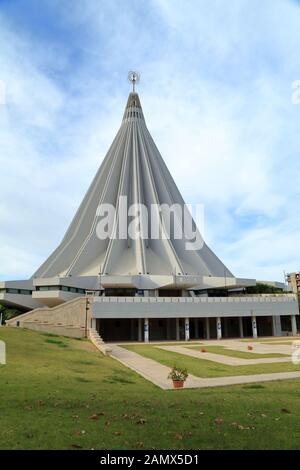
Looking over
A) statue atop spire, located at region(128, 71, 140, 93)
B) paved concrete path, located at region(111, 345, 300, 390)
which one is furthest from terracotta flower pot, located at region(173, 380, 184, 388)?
statue atop spire, located at region(128, 71, 140, 93)

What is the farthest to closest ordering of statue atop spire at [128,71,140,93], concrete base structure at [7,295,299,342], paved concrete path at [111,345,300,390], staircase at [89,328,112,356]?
statue atop spire at [128,71,140,93]
concrete base structure at [7,295,299,342]
staircase at [89,328,112,356]
paved concrete path at [111,345,300,390]

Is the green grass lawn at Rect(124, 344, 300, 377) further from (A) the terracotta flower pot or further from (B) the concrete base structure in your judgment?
(B) the concrete base structure

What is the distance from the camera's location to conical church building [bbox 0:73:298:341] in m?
47.3

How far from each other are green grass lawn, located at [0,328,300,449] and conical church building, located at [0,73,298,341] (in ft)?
94.3

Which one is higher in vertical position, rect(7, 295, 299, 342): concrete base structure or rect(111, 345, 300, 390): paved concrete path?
rect(7, 295, 299, 342): concrete base structure

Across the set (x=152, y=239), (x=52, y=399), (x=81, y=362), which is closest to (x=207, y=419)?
(x=52, y=399)

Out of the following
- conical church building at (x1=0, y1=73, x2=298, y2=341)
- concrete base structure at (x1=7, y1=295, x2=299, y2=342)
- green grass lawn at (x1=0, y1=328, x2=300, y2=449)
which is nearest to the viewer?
green grass lawn at (x1=0, y1=328, x2=300, y2=449)

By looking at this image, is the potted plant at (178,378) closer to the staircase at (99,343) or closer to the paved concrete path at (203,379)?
the paved concrete path at (203,379)

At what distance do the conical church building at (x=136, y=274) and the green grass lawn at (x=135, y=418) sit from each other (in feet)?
94.3

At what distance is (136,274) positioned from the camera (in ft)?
211

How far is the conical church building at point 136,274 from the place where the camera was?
47344 mm

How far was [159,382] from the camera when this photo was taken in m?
15.8

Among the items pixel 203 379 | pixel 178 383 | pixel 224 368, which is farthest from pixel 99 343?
pixel 178 383

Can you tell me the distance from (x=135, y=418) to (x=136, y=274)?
56.4 meters
